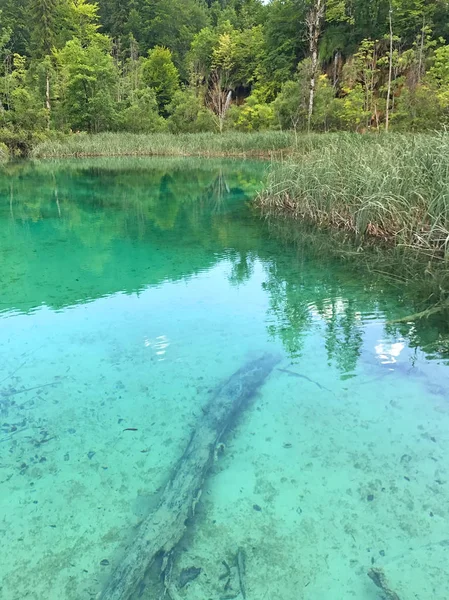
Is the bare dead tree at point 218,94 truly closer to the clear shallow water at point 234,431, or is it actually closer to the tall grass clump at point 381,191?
the tall grass clump at point 381,191

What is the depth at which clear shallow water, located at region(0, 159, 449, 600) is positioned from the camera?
1505mm

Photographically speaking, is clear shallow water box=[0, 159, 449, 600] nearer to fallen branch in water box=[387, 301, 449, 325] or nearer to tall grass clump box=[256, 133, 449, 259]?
fallen branch in water box=[387, 301, 449, 325]

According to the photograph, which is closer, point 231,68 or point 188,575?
point 188,575

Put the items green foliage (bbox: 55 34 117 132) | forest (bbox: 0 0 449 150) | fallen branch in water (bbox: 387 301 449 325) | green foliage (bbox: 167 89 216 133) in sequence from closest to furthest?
1. fallen branch in water (bbox: 387 301 449 325)
2. forest (bbox: 0 0 449 150)
3. green foliage (bbox: 55 34 117 132)
4. green foliage (bbox: 167 89 216 133)

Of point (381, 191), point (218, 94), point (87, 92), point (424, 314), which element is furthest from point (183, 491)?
point (218, 94)

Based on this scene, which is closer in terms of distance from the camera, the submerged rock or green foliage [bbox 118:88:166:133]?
the submerged rock

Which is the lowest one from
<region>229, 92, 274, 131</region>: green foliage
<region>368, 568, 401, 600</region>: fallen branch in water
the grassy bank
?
<region>368, 568, 401, 600</region>: fallen branch in water

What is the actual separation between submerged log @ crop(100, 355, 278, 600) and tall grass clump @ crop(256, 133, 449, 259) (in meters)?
2.99

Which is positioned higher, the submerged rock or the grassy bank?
the grassy bank

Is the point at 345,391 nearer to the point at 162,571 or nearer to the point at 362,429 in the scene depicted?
the point at 362,429

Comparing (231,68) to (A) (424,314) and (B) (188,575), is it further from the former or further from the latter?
(B) (188,575)

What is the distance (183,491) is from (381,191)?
4417 millimetres

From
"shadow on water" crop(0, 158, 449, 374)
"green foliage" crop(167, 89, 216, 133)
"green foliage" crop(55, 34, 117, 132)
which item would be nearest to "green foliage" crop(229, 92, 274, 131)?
"green foliage" crop(167, 89, 216, 133)

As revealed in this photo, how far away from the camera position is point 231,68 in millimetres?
32312
